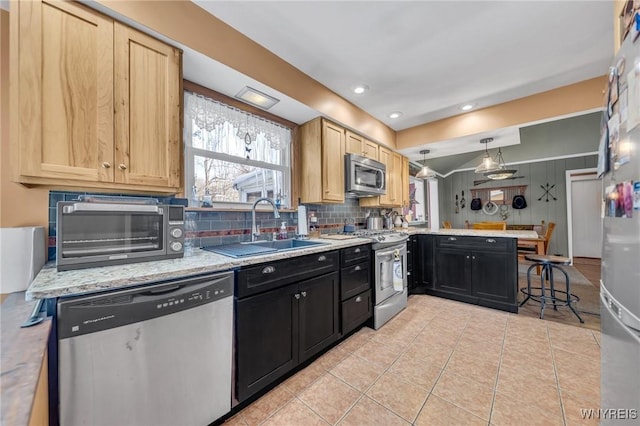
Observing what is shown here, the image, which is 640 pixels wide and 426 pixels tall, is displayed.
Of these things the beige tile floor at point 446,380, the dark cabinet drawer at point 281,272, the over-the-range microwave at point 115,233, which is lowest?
the beige tile floor at point 446,380

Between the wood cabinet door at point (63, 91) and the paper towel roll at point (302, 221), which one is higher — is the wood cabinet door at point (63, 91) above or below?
above

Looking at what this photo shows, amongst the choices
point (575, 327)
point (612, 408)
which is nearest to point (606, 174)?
point (612, 408)

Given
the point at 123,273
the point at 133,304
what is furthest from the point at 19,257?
the point at 133,304

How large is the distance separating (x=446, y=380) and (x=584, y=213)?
24.1ft

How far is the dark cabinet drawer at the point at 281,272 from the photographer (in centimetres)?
144

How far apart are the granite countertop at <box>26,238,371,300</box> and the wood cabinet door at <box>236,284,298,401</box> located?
0.85ft

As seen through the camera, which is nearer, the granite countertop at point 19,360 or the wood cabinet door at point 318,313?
the granite countertop at point 19,360

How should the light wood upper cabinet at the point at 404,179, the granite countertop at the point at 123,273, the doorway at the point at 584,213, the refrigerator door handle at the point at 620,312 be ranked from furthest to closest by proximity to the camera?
the doorway at the point at 584,213 < the light wood upper cabinet at the point at 404,179 < the granite countertop at the point at 123,273 < the refrigerator door handle at the point at 620,312

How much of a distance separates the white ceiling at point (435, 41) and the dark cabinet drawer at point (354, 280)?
193cm

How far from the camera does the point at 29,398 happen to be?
18.7 inches

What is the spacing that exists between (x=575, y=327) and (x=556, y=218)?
17.3 feet

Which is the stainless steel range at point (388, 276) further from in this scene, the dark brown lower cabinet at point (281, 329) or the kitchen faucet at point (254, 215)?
the kitchen faucet at point (254, 215)

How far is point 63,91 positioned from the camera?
118 cm

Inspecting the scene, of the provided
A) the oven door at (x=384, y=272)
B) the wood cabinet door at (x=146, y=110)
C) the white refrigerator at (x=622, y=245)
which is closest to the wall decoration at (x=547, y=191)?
the oven door at (x=384, y=272)
